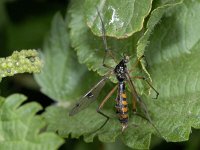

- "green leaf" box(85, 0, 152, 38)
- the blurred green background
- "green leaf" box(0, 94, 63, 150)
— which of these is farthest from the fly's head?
the blurred green background

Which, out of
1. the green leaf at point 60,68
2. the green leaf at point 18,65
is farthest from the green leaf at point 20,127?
the green leaf at point 60,68

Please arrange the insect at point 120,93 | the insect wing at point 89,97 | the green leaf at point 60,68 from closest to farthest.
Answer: the insect at point 120,93 → the insect wing at point 89,97 → the green leaf at point 60,68

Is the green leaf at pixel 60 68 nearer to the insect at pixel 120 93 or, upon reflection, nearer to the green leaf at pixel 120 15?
the insect at pixel 120 93

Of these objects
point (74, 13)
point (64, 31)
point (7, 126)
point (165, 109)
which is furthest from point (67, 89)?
point (7, 126)

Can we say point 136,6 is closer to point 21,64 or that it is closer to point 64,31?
point 21,64

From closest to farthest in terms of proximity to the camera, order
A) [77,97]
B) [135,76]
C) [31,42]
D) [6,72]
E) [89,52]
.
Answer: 1. [6,72]
2. [135,76]
3. [89,52]
4. [77,97]
5. [31,42]
